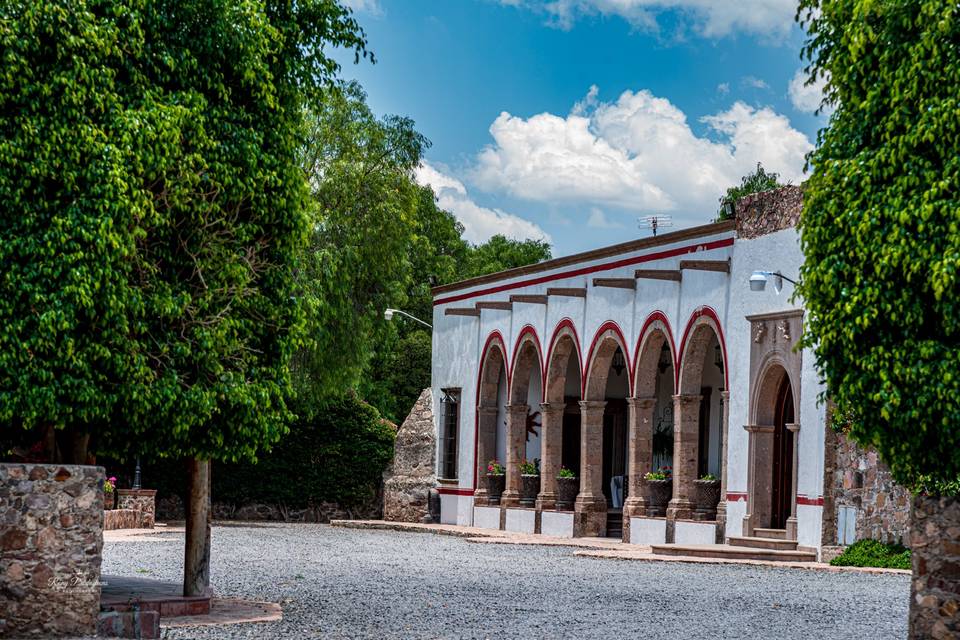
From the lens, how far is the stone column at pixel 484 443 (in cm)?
2788

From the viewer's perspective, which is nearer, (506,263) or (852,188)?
(852,188)

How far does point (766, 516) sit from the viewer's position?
19562 mm

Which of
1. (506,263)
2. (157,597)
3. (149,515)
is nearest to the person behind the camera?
(157,597)

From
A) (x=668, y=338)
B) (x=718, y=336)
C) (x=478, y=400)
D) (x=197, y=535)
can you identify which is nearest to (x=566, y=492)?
(x=478, y=400)

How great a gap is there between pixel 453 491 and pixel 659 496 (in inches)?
291

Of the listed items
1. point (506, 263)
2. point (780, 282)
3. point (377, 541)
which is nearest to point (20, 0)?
point (780, 282)

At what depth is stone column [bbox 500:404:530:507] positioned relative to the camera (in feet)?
87.3

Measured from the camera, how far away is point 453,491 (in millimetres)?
28781

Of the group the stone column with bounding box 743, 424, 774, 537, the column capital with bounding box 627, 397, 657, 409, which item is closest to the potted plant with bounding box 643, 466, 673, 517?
the column capital with bounding box 627, 397, 657, 409

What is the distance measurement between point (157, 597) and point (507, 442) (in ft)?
53.1

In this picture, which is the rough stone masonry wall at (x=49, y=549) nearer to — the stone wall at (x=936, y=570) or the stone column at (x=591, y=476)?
the stone wall at (x=936, y=570)

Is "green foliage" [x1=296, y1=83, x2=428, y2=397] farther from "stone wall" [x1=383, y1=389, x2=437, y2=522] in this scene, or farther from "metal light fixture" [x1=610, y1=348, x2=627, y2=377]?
"metal light fixture" [x1=610, y1=348, x2=627, y2=377]

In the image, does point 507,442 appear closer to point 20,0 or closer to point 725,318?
point 725,318

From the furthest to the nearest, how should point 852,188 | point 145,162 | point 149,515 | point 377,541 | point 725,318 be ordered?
point 149,515, point 377,541, point 725,318, point 145,162, point 852,188
